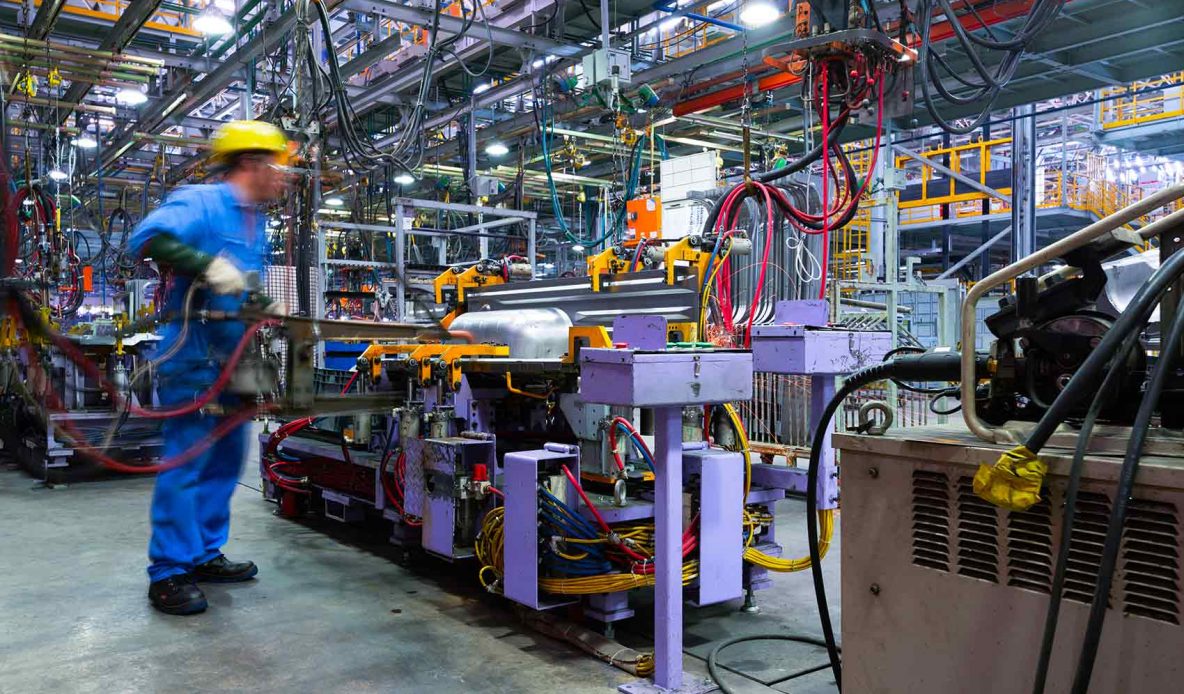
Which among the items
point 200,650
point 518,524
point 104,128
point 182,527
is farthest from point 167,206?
point 104,128

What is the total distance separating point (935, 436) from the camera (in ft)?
4.81

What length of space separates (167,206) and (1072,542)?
3.43 m

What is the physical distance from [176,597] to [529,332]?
5.99 feet

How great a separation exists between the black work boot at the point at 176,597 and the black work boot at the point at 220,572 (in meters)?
0.36

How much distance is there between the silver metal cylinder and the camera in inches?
151

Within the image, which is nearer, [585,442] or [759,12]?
[585,442]

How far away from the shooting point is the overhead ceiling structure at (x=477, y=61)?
20.5 feet

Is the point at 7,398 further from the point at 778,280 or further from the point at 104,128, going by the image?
the point at 778,280

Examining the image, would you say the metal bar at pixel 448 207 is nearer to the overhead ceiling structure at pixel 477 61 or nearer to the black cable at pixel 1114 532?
the overhead ceiling structure at pixel 477 61

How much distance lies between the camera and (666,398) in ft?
8.11

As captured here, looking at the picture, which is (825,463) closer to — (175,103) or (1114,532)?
(1114,532)

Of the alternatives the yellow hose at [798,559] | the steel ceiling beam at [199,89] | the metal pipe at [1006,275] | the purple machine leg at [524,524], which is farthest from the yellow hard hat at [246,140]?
the metal pipe at [1006,275]

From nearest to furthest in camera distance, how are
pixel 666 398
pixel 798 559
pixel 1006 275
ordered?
pixel 1006 275 → pixel 666 398 → pixel 798 559

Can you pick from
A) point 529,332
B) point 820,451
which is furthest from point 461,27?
point 820,451
